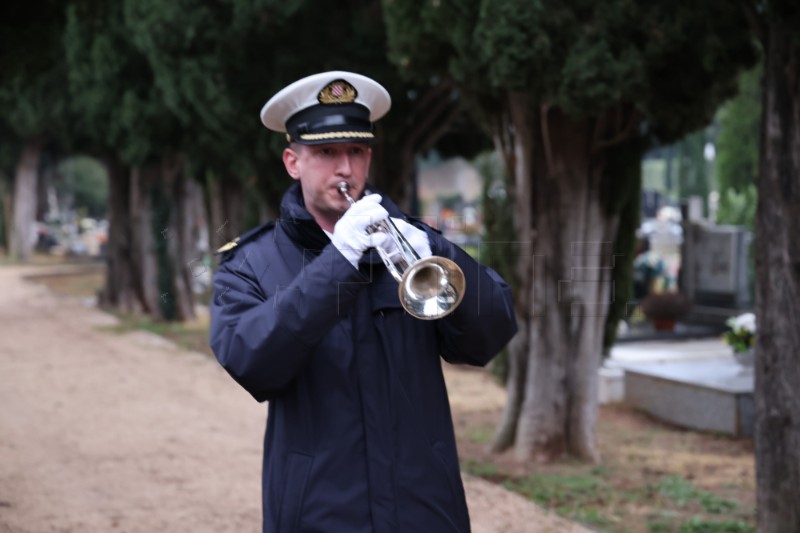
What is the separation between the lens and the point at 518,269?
25.3 ft

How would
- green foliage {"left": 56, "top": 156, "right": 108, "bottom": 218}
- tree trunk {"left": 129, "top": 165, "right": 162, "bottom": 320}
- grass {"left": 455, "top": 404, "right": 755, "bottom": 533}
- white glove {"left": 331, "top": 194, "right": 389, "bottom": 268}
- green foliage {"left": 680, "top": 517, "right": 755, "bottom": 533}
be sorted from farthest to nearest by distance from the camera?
1. green foliage {"left": 56, "top": 156, "right": 108, "bottom": 218}
2. tree trunk {"left": 129, "top": 165, "right": 162, "bottom": 320}
3. grass {"left": 455, "top": 404, "right": 755, "bottom": 533}
4. green foliage {"left": 680, "top": 517, "right": 755, "bottom": 533}
5. white glove {"left": 331, "top": 194, "right": 389, "bottom": 268}

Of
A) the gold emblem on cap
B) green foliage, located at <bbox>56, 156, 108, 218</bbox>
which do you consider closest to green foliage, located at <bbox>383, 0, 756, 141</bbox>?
the gold emblem on cap

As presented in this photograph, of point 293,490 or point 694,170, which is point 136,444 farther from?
point 694,170

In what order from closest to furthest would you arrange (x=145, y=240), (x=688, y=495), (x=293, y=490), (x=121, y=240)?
(x=293, y=490)
(x=688, y=495)
(x=145, y=240)
(x=121, y=240)

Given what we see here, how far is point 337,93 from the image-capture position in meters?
2.64

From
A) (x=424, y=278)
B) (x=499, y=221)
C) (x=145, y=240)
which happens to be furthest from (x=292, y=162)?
(x=145, y=240)

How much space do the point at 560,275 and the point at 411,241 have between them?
5.06 m

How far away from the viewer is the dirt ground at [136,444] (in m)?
5.91

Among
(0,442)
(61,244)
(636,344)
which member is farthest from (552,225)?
(61,244)

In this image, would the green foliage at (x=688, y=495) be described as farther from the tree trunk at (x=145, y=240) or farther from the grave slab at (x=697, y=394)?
the tree trunk at (x=145, y=240)

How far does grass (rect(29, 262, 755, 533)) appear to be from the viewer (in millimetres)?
6051

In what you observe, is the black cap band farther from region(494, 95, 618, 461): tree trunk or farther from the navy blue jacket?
region(494, 95, 618, 461): tree trunk

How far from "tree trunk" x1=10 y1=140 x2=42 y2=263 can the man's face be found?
29.1 metres

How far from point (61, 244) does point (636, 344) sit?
37.0 metres
